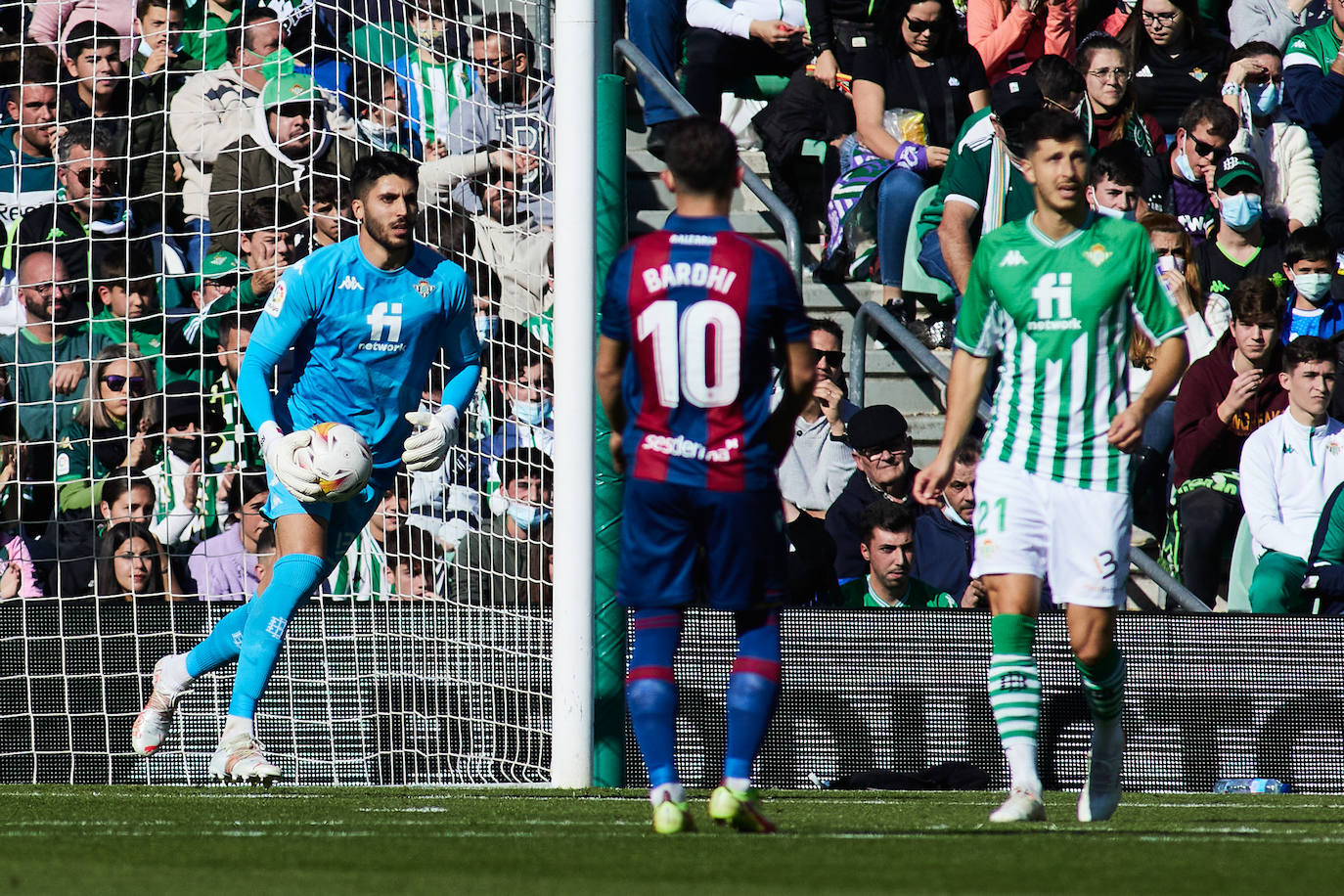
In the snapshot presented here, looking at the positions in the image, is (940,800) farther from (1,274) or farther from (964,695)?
(1,274)

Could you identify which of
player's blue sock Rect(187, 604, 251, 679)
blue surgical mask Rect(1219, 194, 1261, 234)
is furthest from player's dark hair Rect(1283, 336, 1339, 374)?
player's blue sock Rect(187, 604, 251, 679)

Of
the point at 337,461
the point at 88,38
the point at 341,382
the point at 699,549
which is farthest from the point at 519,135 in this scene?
the point at 699,549

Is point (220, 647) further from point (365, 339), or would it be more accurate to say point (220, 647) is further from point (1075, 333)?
point (1075, 333)

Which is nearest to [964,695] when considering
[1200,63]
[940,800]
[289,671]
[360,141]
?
[940,800]

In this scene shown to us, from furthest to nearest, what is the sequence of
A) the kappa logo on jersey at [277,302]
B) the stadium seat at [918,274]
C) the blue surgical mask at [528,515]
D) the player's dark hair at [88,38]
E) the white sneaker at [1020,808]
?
the stadium seat at [918,274], the player's dark hair at [88,38], the blue surgical mask at [528,515], the kappa logo on jersey at [277,302], the white sneaker at [1020,808]

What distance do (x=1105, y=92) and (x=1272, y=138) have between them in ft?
4.31

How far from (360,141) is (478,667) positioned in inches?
98.6

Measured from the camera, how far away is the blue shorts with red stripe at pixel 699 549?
487 cm

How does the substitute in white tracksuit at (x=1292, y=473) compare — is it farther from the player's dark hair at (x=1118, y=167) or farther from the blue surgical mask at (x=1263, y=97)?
the blue surgical mask at (x=1263, y=97)

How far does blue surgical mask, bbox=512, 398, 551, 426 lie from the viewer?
846cm

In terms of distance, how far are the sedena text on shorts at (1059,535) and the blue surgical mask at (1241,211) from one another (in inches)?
216

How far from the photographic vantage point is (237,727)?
6.70m

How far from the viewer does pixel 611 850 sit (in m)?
4.21

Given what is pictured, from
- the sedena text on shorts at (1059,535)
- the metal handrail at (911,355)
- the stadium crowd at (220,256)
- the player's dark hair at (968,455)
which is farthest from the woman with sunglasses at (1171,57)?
the sedena text on shorts at (1059,535)
